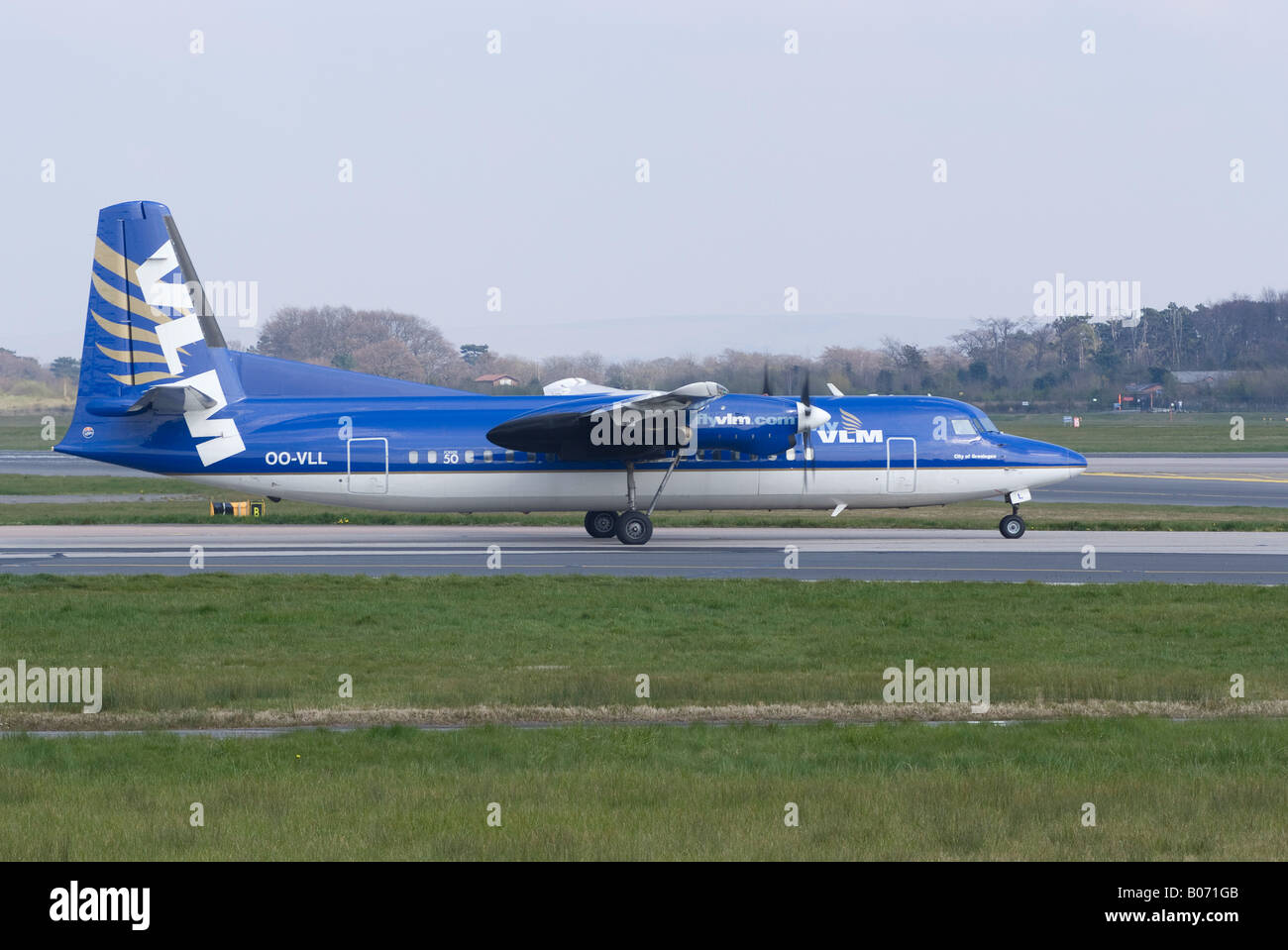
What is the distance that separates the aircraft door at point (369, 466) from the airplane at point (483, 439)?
35mm

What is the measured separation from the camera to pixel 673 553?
32.2m

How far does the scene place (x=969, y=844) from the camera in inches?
379

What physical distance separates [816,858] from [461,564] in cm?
2098

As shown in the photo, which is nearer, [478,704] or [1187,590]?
[478,704]

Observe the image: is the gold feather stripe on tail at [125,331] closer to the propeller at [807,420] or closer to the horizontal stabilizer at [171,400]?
the horizontal stabilizer at [171,400]

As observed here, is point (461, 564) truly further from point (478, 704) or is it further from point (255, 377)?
point (478, 704)

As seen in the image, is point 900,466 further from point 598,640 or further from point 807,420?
point 598,640

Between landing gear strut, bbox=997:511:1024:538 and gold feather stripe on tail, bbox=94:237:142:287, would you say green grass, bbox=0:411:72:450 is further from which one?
landing gear strut, bbox=997:511:1024:538

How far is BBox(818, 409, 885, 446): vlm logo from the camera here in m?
34.6

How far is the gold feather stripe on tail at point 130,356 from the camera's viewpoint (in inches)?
1303

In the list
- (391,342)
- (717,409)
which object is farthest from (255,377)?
(391,342)

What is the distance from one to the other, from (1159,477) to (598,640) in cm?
4309

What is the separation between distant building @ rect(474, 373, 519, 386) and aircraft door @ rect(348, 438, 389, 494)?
13.2 meters

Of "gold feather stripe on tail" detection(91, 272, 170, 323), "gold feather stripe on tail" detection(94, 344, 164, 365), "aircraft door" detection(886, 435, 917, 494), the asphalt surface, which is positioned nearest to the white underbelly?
"aircraft door" detection(886, 435, 917, 494)
